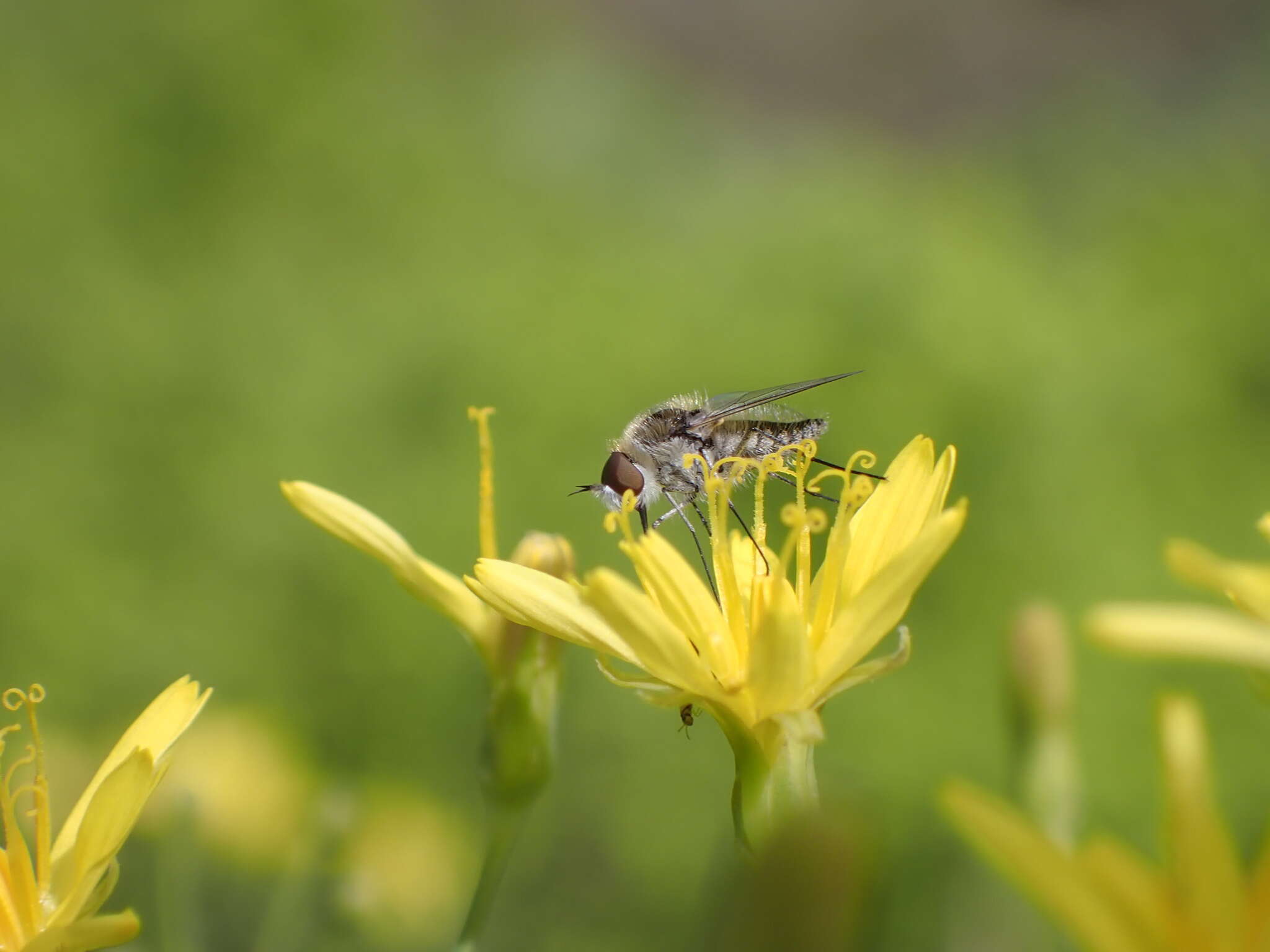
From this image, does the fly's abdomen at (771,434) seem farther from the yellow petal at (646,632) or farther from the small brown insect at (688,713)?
the yellow petal at (646,632)

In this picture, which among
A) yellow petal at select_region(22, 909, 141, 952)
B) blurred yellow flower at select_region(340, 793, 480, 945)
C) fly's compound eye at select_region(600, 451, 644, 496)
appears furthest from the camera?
blurred yellow flower at select_region(340, 793, 480, 945)

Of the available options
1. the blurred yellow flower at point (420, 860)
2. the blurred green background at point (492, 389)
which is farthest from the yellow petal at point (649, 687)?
the blurred yellow flower at point (420, 860)

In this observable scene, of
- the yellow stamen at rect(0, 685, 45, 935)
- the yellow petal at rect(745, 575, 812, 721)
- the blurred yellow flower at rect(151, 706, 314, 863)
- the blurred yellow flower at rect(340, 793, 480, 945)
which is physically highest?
the yellow petal at rect(745, 575, 812, 721)

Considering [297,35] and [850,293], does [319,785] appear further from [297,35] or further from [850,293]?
[297,35]

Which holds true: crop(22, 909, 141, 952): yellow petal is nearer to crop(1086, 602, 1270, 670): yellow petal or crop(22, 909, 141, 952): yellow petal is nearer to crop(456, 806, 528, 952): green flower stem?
crop(456, 806, 528, 952): green flower stem

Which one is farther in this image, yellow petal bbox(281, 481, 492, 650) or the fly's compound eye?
the fly's compound eye

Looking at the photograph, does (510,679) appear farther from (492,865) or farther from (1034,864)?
(1034,864)

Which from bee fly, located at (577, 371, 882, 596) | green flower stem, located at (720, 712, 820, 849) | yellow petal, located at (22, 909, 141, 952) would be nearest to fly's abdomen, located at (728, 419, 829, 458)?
bee fly, located at (577, 371, 882, 596)
